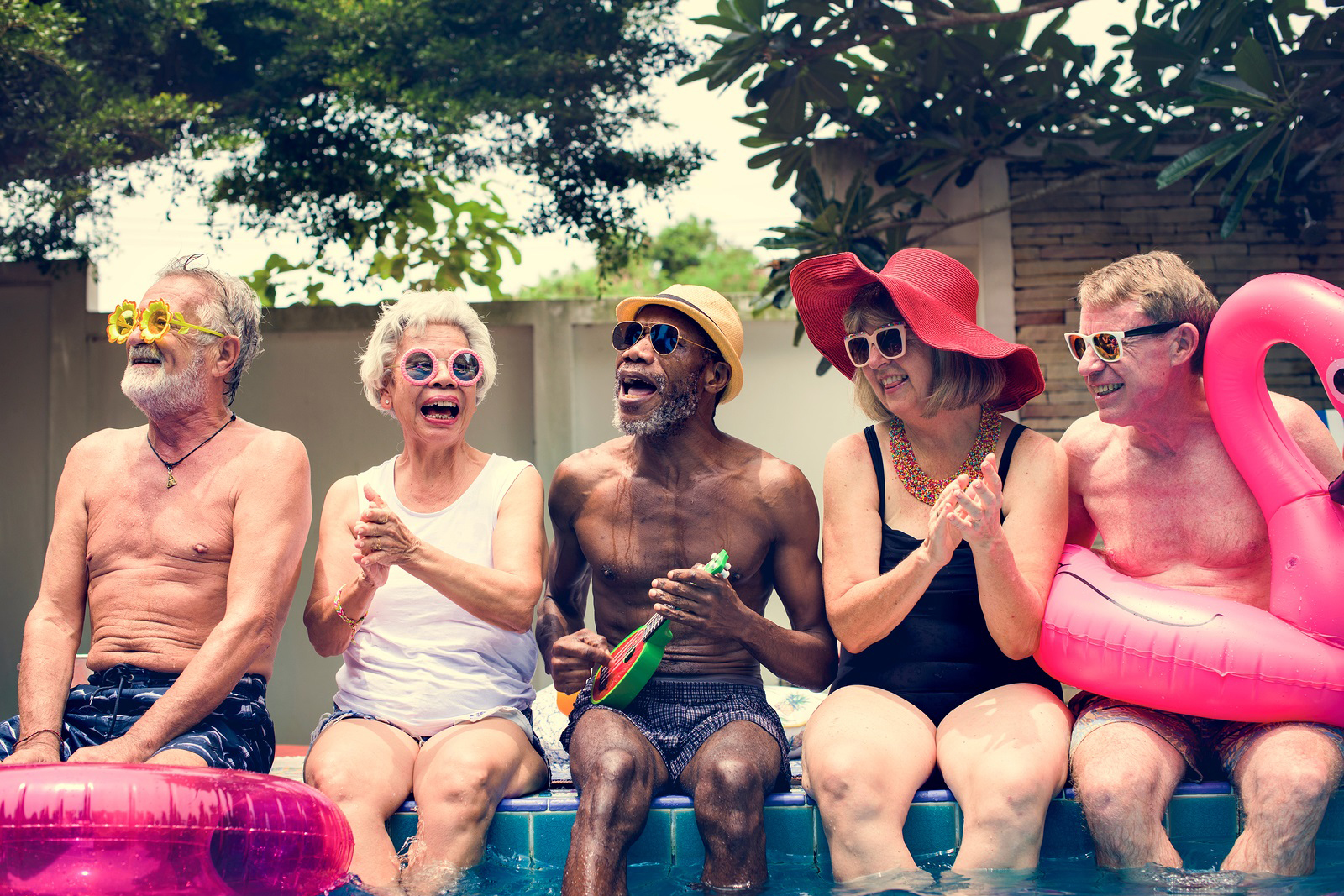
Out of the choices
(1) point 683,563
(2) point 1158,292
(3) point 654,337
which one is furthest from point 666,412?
(2) point 1158,292

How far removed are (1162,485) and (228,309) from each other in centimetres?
310

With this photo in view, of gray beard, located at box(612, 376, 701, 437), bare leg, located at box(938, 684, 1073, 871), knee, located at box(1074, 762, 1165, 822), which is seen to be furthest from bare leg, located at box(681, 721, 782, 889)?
gray beard, located at box(612, 376, 701, 437)

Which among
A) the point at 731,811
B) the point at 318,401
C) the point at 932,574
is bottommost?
the point at 731,811

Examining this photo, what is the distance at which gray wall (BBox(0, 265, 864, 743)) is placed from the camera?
7.62 m

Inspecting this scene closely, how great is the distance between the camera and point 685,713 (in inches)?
146

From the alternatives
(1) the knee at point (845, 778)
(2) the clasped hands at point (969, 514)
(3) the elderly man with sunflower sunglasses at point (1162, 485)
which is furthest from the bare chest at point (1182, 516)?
(1) the knee at point (845, 778)

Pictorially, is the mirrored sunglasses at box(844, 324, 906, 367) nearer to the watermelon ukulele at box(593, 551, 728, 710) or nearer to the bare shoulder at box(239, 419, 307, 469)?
the watermelon ukulele at box(593, 551, 728, 710)

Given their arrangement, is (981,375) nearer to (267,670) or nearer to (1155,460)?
(1155,460)

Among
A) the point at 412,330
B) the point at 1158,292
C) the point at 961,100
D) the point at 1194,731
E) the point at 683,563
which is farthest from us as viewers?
the point at 961,100

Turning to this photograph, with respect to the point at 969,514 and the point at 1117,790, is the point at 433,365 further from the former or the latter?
the point at 1117,790

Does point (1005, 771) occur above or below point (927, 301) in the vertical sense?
below

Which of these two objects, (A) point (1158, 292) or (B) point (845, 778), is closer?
(B) point (845, 778)

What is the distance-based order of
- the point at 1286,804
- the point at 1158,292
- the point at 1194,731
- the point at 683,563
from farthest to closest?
the point at 683,563 → the point at 1158,292 → the point at 1194,731 → the point at 1286,804

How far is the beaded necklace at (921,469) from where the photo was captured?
3801 mm
